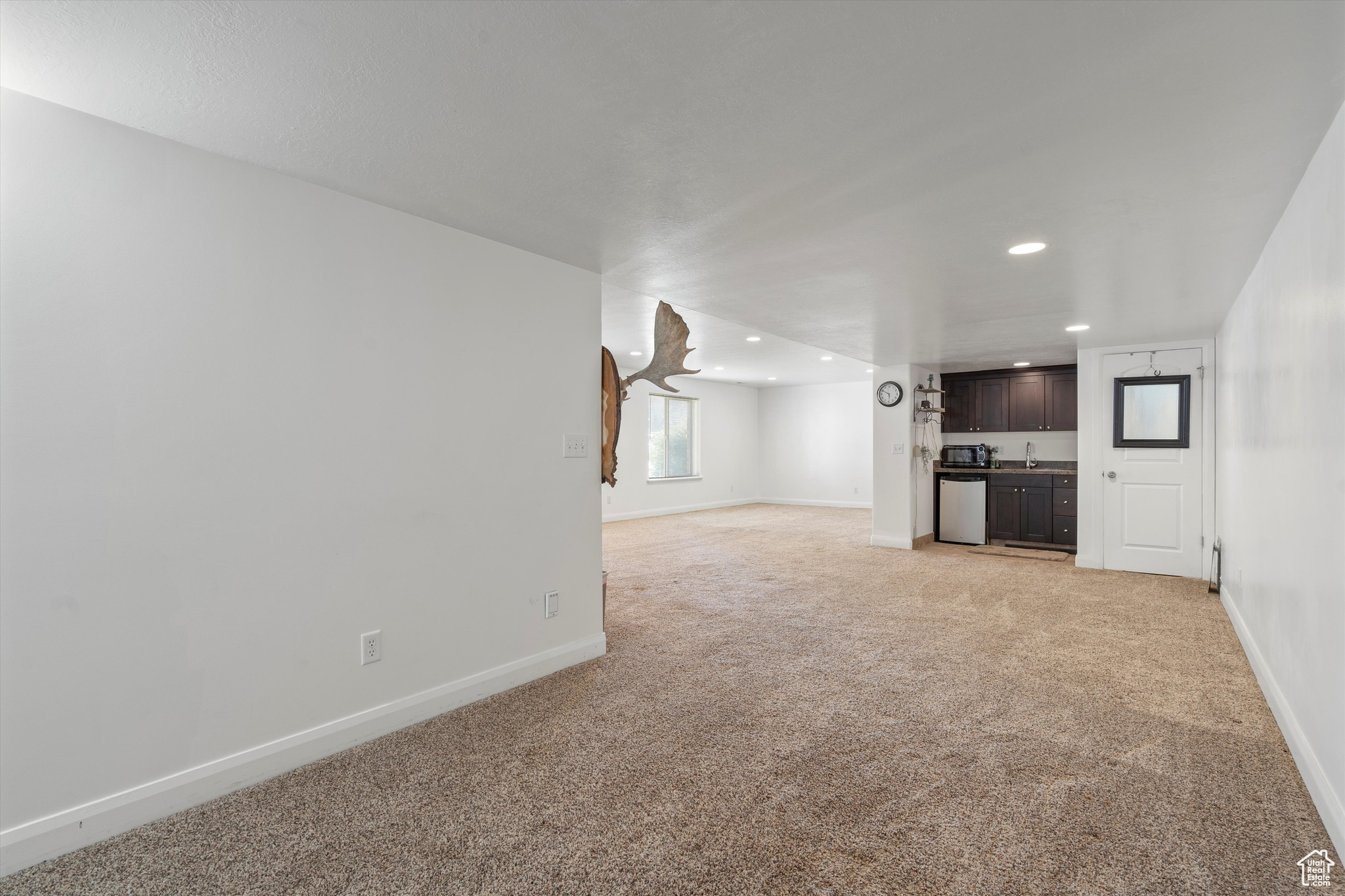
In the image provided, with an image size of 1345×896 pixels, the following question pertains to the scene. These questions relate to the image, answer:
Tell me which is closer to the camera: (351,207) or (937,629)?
(351,207)

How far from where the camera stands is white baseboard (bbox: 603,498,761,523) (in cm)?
946

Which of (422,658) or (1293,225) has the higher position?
(1293,225)

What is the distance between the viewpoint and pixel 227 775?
83.9 inches

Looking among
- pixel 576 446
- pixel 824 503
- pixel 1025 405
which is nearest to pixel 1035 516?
pixel 1025 405

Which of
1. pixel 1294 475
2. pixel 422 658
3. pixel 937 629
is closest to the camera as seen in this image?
pixel 1294 475

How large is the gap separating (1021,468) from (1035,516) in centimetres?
78

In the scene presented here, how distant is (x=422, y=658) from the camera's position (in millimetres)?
2703

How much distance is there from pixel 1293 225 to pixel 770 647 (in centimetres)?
292

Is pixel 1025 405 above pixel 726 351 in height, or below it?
below

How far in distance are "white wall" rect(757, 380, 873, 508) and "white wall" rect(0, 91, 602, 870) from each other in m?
8.69

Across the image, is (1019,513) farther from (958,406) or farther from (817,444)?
(817,444)

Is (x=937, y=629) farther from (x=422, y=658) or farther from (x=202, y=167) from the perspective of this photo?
(x=202, y=167)

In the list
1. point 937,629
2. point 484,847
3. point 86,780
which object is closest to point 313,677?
point 86,780

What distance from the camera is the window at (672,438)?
10.3 m
